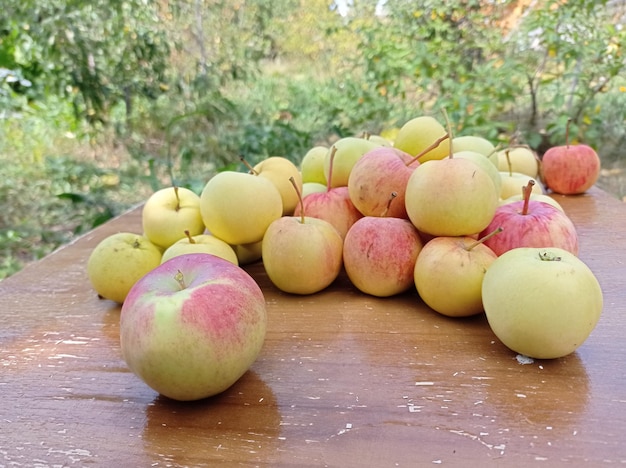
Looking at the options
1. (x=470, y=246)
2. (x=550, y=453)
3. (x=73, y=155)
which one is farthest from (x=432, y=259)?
(x=73, y=155)

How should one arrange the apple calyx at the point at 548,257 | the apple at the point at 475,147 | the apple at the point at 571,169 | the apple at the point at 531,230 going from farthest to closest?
the apple at the point at 571,169 < the apple at the point at 475,147 < the apple at the point at 531,230 < the apple calyx at the point at 548,257

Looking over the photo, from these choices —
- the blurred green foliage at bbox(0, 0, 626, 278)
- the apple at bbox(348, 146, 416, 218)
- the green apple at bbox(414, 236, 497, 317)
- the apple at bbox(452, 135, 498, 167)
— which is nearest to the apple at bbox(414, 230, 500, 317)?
the green apple at bbox(414, 236, 497, 317)

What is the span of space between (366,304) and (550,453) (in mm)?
325

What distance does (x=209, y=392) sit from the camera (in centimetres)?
47

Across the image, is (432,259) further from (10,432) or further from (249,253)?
(10,432)

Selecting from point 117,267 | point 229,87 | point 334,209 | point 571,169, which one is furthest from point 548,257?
point 229,87

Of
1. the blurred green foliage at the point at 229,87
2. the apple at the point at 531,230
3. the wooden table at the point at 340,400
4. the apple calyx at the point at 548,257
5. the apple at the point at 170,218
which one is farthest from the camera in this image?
the blurred green foliage at the point at 229,87

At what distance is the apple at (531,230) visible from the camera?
64 cm

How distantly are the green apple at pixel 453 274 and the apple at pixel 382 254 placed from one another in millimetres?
31

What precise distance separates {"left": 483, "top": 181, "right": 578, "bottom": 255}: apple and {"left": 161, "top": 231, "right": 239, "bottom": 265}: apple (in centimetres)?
38

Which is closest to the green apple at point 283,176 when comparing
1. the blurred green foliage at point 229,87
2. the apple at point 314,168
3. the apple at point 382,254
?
the apple at point 314,168

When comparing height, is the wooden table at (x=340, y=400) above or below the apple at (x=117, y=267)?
below

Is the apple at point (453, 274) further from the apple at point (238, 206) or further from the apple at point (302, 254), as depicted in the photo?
the apple at point (238, 206)

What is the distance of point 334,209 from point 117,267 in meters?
0.34
